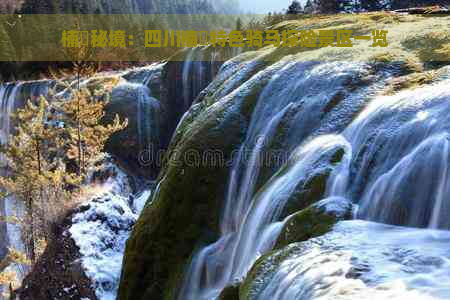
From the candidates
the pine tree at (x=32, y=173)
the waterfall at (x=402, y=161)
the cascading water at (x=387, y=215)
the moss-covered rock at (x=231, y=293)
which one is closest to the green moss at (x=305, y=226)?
the cascading water at (x=387, y=215)

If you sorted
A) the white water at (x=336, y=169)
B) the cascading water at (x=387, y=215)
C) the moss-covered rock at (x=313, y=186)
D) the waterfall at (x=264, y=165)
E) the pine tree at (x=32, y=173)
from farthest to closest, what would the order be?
the pine tree at (x=32, y=173) → the waterfall at (x=264, y=165) → the moss-covered rock at (x=313, y=186) → the white water at (x=336, y=169) → the cascading water at (x=387, y=215)

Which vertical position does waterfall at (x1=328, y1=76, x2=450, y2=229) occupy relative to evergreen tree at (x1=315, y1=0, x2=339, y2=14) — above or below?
below

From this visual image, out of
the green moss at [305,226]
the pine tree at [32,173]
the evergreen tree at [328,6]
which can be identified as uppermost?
the evergreen tree at [328,6]

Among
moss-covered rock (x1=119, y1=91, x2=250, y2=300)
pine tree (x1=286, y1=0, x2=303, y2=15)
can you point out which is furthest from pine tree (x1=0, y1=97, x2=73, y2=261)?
pine tree (x1=286, y1=0, x2=303, y2=15)

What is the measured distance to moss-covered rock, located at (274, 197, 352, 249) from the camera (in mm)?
6934

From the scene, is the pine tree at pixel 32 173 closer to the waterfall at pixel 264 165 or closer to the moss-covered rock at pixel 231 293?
the waterfall at pixel 264 165

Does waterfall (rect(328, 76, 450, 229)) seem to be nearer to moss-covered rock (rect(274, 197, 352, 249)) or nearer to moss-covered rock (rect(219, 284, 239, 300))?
moss-covered rock (rect(274, 197, 352, 249))

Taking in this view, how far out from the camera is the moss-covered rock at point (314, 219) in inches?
273

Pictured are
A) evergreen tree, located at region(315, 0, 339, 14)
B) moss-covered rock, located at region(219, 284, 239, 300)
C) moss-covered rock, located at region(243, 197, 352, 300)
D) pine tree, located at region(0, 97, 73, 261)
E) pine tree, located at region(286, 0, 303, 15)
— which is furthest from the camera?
pine tree, located at region(286, 0, 303, 15)

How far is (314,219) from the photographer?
7.16 metres

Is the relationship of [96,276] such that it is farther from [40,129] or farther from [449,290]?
[449,290]

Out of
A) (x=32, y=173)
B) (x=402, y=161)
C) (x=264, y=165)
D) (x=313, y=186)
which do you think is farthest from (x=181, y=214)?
(x=32, y=173)

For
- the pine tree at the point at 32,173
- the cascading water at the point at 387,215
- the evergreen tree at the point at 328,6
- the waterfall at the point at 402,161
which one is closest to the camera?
the cascading water at the point at 387,215

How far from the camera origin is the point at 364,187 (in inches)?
293
